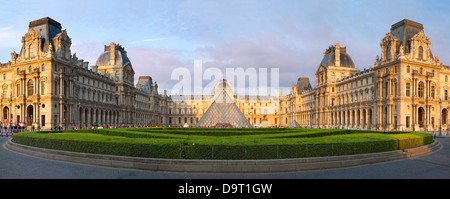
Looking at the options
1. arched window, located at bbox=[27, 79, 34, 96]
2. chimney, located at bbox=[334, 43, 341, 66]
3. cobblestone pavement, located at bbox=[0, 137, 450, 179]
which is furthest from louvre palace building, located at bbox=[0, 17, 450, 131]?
cobblestone pavement, located at bbox=[0, 137, 450, 179]

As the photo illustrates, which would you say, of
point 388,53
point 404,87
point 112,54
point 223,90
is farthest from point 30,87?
point 388,53

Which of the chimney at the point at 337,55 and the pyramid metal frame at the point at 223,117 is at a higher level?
the chimney at the point at 337,55

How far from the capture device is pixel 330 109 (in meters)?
72.1

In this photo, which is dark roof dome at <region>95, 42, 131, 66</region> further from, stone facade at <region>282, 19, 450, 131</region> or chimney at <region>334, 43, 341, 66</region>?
stone facade at <region>282, 19, 450, 131</region>

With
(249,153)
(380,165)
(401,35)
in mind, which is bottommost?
(380,165)

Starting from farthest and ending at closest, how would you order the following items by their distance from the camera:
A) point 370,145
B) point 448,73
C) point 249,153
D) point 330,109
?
point 330,109
point 448,73
point 370,145
point 249,153

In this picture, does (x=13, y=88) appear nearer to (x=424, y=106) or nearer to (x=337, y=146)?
(x=337, y=146)

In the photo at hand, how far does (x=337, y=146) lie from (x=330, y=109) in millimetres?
63179

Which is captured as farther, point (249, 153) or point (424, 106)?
point (424, 106)

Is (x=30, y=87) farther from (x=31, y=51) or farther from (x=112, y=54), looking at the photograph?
(x=112, y=54)

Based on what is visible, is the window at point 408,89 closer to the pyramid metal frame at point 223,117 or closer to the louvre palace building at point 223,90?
the louvre palace building at point 223,90

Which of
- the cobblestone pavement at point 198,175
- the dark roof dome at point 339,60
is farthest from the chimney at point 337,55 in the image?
the cobblestone pavement at point 198,175
